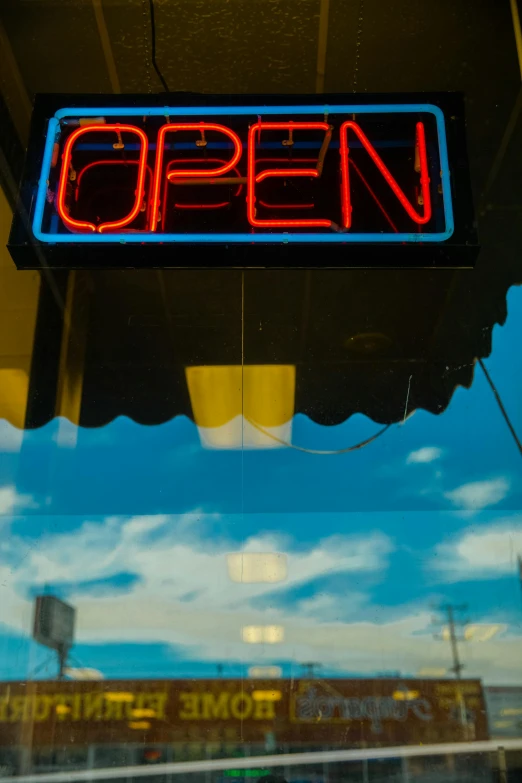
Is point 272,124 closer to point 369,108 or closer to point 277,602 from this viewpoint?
point 369,108

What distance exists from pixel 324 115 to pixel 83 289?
68.2 inches

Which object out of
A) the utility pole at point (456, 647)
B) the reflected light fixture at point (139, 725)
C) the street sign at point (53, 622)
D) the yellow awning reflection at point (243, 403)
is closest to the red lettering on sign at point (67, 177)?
the yellow awning reflection at point (243, 403)

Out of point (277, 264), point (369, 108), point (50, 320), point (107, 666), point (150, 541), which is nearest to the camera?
point (277, 264)

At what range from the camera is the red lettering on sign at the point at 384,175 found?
231cm

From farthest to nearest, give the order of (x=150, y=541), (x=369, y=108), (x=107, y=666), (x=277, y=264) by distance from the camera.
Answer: (x=150, y=541) < (x=107, y=666) < (x=369, y=108) < (x=277, y=264)

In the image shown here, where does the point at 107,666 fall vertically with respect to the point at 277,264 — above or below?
below

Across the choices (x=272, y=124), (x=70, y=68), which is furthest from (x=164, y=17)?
(x=272, y=124)

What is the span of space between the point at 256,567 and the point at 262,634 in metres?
0.30

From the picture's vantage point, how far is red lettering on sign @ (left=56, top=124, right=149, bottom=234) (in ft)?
7.56

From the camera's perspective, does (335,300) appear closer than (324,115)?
No

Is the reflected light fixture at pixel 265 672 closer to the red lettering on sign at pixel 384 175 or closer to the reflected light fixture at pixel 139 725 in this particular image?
the reflected light fixture at pixel 139 725

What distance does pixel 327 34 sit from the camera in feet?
9.89

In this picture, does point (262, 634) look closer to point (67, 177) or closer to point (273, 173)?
point (273, 173)

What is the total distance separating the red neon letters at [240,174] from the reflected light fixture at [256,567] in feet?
5.19
